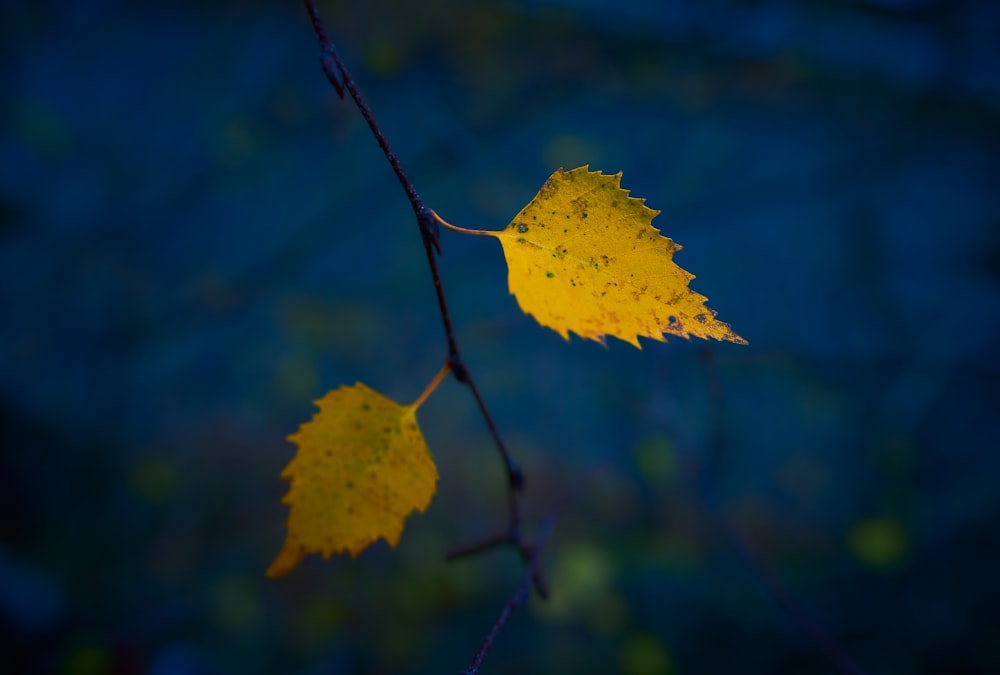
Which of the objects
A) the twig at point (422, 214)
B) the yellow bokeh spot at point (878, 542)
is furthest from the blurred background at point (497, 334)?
the twig at point (422, 214)

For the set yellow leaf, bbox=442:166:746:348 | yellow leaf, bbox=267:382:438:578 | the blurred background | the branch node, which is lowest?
yellow leaf, bbox=267:382:438:578

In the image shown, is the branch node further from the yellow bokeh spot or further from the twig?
the yellow bokeh spot

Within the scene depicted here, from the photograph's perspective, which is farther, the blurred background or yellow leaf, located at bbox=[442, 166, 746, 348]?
the blurred background

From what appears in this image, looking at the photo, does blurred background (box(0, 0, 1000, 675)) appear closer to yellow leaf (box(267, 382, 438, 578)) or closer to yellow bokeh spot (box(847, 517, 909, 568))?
yellow bokeh spot (box(847, 517, 909, 568))

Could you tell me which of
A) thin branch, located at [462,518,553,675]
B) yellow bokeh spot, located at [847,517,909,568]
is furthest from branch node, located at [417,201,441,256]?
yellow bokeh spot, located at [847,517,909,568]

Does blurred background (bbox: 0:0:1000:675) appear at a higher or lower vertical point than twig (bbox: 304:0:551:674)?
higher

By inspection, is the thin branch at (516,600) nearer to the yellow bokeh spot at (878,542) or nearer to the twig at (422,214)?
the twig at (422,214)
